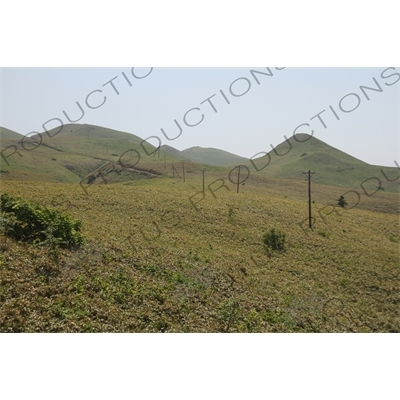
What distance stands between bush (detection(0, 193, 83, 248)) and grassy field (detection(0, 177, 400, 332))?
0.69 m

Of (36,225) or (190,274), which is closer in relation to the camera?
(36,225)

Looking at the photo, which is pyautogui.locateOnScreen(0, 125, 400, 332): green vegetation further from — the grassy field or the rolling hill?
the rolling hill

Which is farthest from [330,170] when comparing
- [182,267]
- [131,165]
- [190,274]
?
[190,274]

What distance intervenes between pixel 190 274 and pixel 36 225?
7.54m

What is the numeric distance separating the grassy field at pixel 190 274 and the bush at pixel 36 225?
690 mm

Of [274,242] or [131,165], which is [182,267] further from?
[131,165]

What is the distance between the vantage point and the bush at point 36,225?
44.8ft

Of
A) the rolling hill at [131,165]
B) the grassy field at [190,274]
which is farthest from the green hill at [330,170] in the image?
the grassy field at [190,274]

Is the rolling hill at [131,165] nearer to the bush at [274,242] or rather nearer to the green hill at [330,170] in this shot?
the green hill at [330,170]

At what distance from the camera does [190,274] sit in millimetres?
16156

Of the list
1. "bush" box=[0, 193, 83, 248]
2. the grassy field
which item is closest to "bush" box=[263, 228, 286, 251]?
the grassy field

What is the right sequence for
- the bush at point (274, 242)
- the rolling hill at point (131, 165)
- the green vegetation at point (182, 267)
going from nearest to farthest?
1. the green vegetation at point (182, 267)
2. the bush at point (274, 242)
3. the rolling hill at point (131, 165)

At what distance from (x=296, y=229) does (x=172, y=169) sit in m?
77.6

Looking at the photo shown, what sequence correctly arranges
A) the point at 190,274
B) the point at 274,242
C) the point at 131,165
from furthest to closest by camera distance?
the point at 131,165 → the point at 274,242 → the point at 190,274
